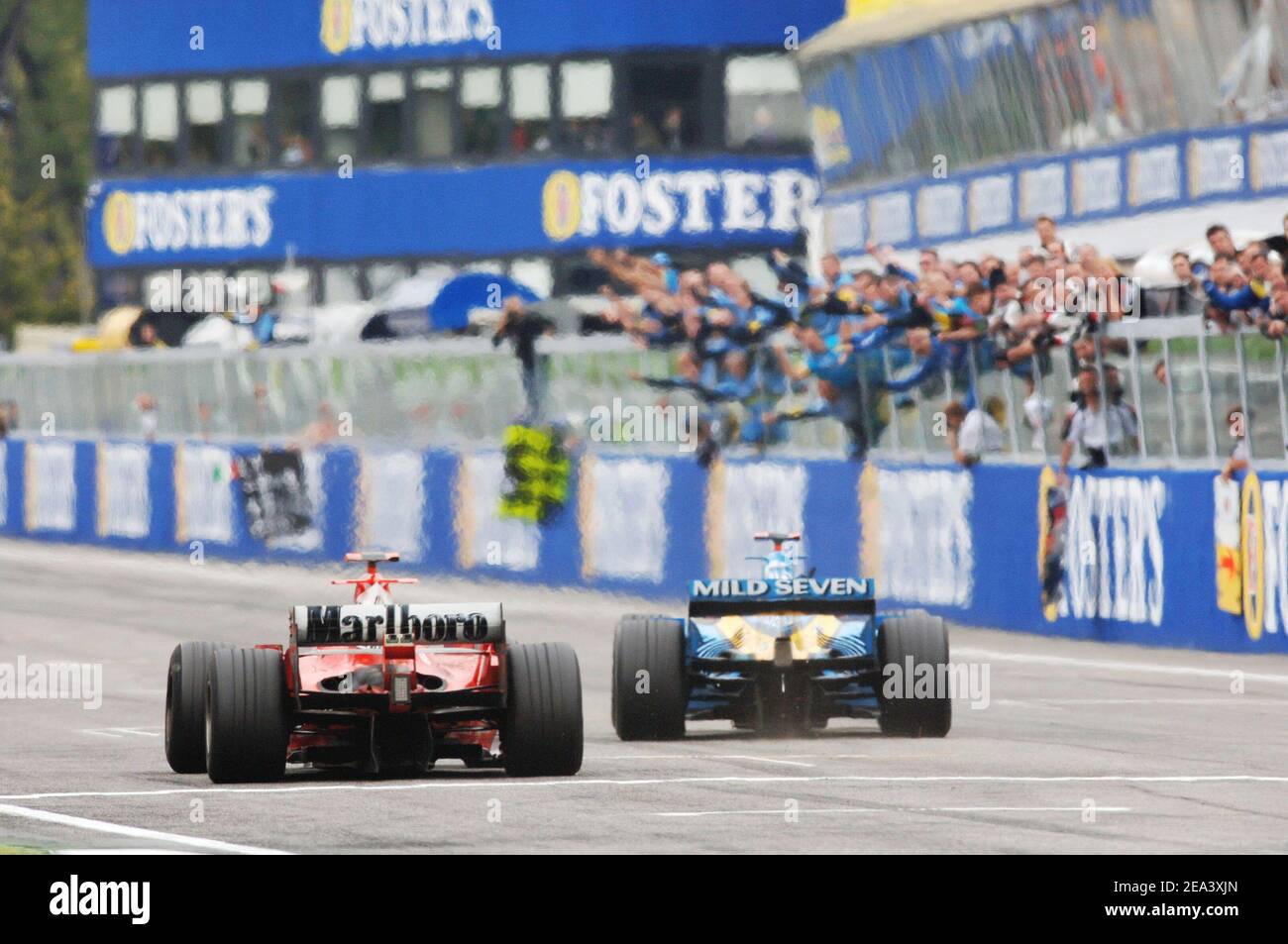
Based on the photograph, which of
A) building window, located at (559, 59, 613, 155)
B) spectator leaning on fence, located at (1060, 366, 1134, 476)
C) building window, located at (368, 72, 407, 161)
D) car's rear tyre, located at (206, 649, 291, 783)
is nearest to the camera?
car's rear tyre, located at (206, 649, 291, 783)

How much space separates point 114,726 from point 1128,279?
361 inches

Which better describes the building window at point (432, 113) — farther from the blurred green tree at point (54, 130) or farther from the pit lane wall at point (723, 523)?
the blurred green tree at point (54, 130)

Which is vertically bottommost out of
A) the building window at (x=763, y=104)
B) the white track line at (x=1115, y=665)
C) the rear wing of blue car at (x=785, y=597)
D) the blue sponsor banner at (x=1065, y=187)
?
the white track line at (x=1115, y=665)

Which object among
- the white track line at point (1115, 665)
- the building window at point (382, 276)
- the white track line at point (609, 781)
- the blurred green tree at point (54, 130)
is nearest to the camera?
the white track line at point (609, 781)

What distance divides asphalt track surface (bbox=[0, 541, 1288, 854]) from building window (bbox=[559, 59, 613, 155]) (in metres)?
31.0

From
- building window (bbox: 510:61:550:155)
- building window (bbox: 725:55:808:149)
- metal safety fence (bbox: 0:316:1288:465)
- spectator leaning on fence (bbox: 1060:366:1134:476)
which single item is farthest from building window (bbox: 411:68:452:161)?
spectator leaning on fence (bbox: 1060:366:1134:476)

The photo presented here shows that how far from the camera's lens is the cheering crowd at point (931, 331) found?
81.7ft

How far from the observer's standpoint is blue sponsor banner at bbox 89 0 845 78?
54.6 meters

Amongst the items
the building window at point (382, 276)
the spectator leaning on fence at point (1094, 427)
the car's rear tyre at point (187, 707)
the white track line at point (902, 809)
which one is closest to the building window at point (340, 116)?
the building window at point (382, 276)

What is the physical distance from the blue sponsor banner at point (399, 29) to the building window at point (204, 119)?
354 mm

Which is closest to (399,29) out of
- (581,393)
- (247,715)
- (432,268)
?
(432,268)

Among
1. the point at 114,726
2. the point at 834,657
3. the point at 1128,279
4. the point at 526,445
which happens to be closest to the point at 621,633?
the point at 834,657

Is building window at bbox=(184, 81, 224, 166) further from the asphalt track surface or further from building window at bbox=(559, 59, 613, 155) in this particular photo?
the asphalt track surface

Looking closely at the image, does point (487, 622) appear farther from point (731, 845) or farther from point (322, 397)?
point (322, 397)
